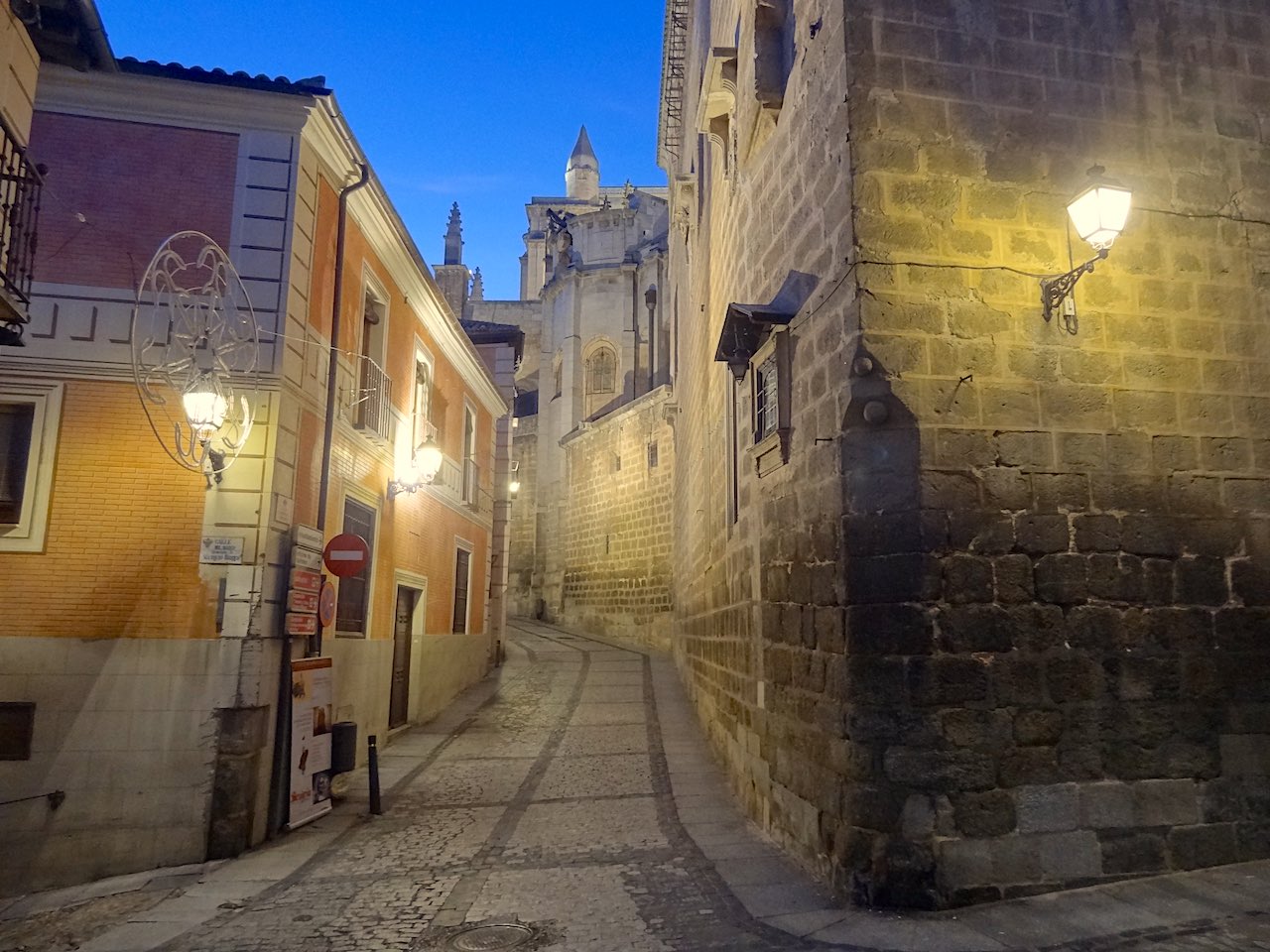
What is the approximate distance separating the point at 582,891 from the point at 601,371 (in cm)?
2578

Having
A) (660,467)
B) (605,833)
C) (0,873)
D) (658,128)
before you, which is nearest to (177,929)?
(0,873)

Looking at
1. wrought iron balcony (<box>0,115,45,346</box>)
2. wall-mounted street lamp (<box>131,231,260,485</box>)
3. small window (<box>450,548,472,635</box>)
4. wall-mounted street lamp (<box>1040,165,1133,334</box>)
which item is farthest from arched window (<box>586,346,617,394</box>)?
wall-mounted street lamp (<box>1040,165,1133,334</box>)

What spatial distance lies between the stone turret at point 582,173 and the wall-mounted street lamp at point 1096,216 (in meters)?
49.6

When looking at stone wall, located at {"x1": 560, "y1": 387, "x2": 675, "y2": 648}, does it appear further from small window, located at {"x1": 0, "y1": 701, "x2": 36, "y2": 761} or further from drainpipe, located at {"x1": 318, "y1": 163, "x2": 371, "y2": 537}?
small window, located at {"x1": 0, "y1": 701, "x2": 36, "y2": 761}

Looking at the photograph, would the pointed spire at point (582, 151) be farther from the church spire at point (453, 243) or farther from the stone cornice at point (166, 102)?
the stone cornice at point (166, 102)

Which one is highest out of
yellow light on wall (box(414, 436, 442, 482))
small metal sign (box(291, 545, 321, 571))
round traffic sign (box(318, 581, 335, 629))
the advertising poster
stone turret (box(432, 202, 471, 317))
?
stone turret (box(432, 202, 471, 317))

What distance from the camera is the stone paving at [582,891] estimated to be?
4359mm

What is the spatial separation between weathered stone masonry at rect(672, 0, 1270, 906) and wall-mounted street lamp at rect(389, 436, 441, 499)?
17.2ft

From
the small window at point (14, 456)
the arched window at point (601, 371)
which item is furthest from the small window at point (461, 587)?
the arched window at point (601, 371)

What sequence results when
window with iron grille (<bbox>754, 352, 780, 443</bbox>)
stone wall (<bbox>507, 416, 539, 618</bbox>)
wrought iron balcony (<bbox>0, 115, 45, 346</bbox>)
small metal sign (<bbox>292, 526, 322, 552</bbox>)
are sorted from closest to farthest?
wrought iron balcony (<bbox>0, 115, 45, 346</bbox>) → window with iron grille (<bbox>754, 352, 780, 443</bbox>) → small metal sign (<bbox>292, 526, 322, 552</bbox>) → stone wall (<bbox>507, 416, 539, 618</bbox>)

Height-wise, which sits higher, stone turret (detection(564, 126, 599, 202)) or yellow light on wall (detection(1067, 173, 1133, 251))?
stone turret (detection(564, 126, 599, 202))

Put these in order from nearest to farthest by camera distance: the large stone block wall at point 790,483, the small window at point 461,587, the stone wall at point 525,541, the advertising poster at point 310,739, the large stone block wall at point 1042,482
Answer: the large stone block wall at point 1042,482 < the large stone block wall at point 790,483 < the advertising poster at point 310,739 < the small window at point 461,587 < the stone wall at point 525,541

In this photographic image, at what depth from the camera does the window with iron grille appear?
645cm

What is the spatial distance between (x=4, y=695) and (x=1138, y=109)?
365 inches
